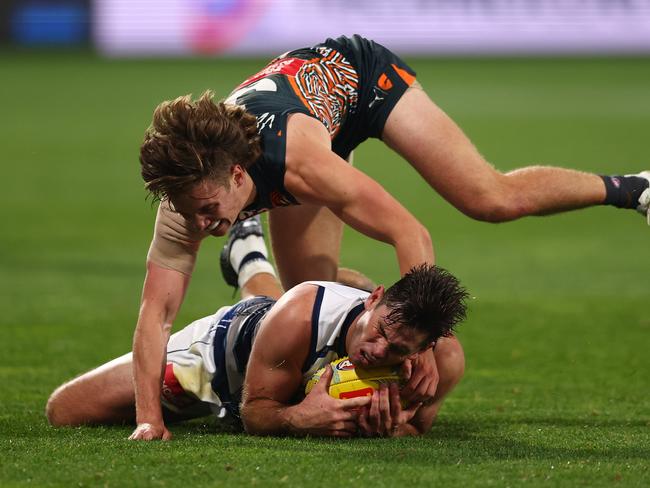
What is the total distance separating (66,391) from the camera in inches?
236

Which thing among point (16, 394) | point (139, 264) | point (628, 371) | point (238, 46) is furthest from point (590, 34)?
point (16, 394)

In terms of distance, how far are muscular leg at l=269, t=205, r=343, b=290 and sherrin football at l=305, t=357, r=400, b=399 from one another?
175cm

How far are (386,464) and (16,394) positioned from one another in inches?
115

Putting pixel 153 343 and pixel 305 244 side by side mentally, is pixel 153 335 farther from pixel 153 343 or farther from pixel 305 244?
pixel 305 244

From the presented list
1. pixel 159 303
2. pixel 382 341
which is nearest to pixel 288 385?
pixel 382 341

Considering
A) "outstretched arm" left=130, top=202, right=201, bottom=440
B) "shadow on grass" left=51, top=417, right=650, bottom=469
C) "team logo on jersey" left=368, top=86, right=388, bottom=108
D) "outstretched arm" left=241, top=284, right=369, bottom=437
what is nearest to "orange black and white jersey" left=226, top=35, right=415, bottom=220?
"team logo on jersey" left=368, top=86, right=388, bottom=108

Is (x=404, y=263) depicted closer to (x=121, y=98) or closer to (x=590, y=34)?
(x=121, y=98)

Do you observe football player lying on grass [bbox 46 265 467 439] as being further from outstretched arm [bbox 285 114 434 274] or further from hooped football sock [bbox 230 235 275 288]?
hooped football sock [bbox 230 235 275 288]

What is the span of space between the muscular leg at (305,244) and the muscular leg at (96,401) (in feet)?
4.61

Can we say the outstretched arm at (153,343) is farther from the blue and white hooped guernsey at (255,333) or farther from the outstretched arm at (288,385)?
the outstretched arm at (288,385)

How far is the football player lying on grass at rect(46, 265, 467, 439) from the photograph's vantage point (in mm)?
5105

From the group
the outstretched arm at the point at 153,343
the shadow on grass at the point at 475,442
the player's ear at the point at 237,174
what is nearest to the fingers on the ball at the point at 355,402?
the shadow on grass at the point at 475,442

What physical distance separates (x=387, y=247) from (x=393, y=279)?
256 centimetres

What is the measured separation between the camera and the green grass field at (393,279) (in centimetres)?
486
